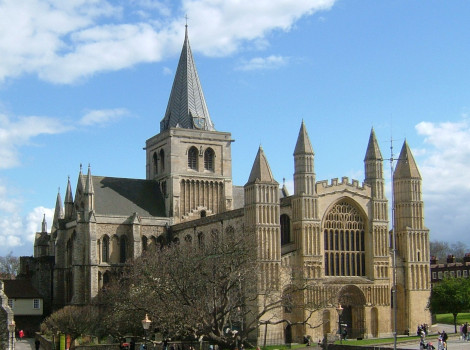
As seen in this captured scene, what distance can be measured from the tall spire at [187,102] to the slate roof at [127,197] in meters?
7.09

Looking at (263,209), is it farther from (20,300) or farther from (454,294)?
(20,300)

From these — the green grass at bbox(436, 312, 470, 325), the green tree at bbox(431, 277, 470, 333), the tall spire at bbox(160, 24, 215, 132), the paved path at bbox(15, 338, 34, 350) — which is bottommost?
the paved path at bbox(15, 338, 34, 350)

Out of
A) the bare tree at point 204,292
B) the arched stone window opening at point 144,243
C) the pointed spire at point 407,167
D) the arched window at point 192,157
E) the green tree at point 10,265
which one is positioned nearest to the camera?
the bare tree at point 204,292

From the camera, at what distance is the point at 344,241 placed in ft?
237

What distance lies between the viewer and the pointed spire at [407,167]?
249 feet

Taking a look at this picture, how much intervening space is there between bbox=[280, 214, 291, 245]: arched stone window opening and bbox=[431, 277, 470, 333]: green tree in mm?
13764

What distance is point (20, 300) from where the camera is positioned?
270 ft

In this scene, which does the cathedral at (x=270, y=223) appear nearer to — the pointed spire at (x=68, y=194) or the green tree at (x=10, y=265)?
the pointed spire at (x=68, y=194)

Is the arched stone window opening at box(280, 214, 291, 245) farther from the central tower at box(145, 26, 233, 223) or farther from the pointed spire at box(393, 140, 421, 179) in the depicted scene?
the central tower at box(145, 26, 233, 223)

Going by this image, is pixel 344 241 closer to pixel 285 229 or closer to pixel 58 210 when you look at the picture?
pixel 285 229

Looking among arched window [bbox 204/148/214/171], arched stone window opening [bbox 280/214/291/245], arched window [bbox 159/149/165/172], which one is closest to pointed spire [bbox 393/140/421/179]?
arched stone window opening [bbox 280/214/291/245]

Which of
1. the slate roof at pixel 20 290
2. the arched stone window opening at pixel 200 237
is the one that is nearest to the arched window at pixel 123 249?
the arched stone window opening at pixel 200 237

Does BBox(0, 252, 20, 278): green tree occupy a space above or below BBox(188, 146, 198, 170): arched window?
below

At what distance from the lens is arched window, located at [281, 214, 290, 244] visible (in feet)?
233
